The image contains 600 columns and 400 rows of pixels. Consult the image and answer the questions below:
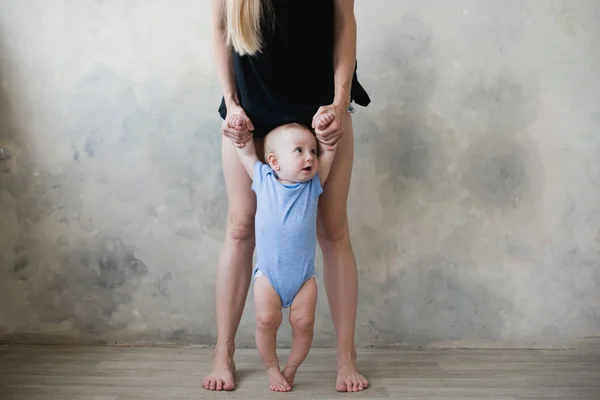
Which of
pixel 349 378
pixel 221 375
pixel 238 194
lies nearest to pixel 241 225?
pixel 238 194

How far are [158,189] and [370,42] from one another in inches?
33.5

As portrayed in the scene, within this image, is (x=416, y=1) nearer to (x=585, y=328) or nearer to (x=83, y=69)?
(x=83, y=69)

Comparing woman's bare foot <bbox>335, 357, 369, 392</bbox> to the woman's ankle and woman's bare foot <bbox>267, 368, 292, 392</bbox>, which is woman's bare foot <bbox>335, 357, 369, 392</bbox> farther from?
the woman's ankle

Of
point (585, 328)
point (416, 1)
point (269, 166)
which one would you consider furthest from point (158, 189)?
point (585, 328)

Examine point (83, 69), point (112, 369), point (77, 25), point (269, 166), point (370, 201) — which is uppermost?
point (77, 25)

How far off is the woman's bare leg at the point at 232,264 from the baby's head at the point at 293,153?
0.16m

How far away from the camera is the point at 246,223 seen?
1.84 m

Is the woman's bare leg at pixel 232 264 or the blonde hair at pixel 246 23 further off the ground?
the blonde hair at pixel 246 23

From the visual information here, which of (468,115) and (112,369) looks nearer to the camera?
(112,369)

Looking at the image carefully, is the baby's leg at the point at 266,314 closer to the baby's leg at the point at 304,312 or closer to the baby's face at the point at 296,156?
the baby's leg at the point at 304,312

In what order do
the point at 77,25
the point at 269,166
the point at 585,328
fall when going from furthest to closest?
1. the point at 585,328
2. the point at 77,25
3. the point at 269,166

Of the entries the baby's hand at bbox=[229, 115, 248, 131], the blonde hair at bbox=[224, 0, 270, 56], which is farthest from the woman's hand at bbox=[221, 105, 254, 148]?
the blonde hair at bbox=[224, 0, 270, 56]

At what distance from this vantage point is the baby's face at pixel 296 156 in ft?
5.39

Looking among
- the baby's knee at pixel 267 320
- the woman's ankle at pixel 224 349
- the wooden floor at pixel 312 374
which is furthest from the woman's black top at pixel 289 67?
the wooden floor at pixel 312 374
